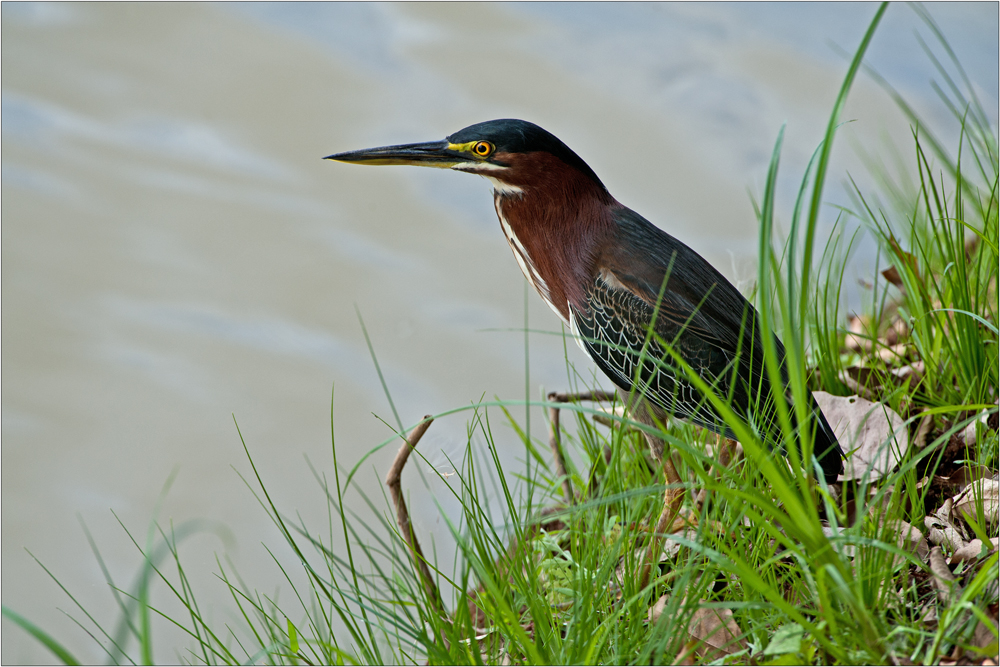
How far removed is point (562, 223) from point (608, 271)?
13 centimetres

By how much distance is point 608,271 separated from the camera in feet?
4.94

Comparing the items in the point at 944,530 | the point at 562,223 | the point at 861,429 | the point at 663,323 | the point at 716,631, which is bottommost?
the point at 716,631

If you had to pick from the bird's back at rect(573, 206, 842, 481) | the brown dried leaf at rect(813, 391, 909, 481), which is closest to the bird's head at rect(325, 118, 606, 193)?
the bird's back at rect(573, 206, 842, 481)

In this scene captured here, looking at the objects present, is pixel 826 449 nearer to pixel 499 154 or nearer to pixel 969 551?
pixel 969 551

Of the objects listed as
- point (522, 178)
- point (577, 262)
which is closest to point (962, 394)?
point (577, 262)

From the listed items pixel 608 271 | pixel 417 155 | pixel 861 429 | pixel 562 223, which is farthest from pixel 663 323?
pixel 417 155

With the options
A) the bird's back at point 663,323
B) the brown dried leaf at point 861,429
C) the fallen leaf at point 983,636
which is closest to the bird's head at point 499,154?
the bird's back at point 663,323

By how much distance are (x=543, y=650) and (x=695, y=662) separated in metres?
0.20

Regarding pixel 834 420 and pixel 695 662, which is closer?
pixel 695 662

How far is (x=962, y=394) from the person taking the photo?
140cm

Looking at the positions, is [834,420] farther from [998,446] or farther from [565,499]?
[565,499]

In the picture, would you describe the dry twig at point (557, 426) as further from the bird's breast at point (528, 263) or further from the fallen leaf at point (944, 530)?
the fallen leaf at point (944, 530)

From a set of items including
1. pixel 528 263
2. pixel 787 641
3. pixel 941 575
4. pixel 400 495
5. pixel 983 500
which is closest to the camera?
pixel 787 641

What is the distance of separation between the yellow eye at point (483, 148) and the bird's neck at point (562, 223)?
8cm
